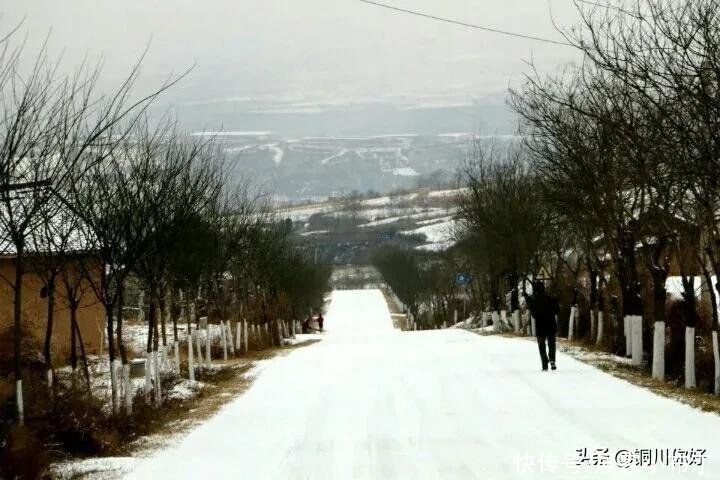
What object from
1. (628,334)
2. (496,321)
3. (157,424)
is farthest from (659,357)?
(496,321)

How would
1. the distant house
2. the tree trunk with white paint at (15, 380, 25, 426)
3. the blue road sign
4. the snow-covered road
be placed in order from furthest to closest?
the blue road sign < the distant house < the tree trunk with white paint at (15, 380, 25, 426) < the snow-covered road

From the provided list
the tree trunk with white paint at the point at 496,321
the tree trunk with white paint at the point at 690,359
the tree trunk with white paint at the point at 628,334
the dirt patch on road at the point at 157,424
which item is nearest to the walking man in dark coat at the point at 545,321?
the tree trunk with white paint at the point at 690,359

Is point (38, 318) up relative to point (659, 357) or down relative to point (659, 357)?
up


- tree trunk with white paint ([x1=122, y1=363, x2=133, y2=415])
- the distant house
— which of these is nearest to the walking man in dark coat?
tree trunk with white paint ([x1=122, y1=363, x2=133, y2=415])

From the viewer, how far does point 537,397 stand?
14.1 metres

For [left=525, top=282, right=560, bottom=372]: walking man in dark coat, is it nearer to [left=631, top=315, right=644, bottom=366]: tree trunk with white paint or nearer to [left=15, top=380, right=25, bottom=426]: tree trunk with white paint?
[left=631, top=315, right=644, bottom=366]: tree trunk with white paint

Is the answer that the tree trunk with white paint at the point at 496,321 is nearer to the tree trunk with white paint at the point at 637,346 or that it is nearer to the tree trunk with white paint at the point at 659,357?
the tree trunk with white paint at the point at 637,346

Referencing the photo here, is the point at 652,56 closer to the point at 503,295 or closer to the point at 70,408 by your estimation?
the point at 70,408

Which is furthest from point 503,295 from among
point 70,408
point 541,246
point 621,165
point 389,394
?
point 70,408

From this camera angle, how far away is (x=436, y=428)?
38.1ft

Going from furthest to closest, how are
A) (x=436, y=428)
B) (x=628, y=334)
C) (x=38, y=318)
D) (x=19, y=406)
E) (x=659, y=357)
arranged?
(x=38, y=318)
(x=628, y=334)
(x=659, y=357)
(x=436, y=428)
(x=19, y=406)

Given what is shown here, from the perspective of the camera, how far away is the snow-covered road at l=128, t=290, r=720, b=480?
926cm

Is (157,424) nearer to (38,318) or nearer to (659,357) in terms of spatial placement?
(659,357)

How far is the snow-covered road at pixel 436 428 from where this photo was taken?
926cm
